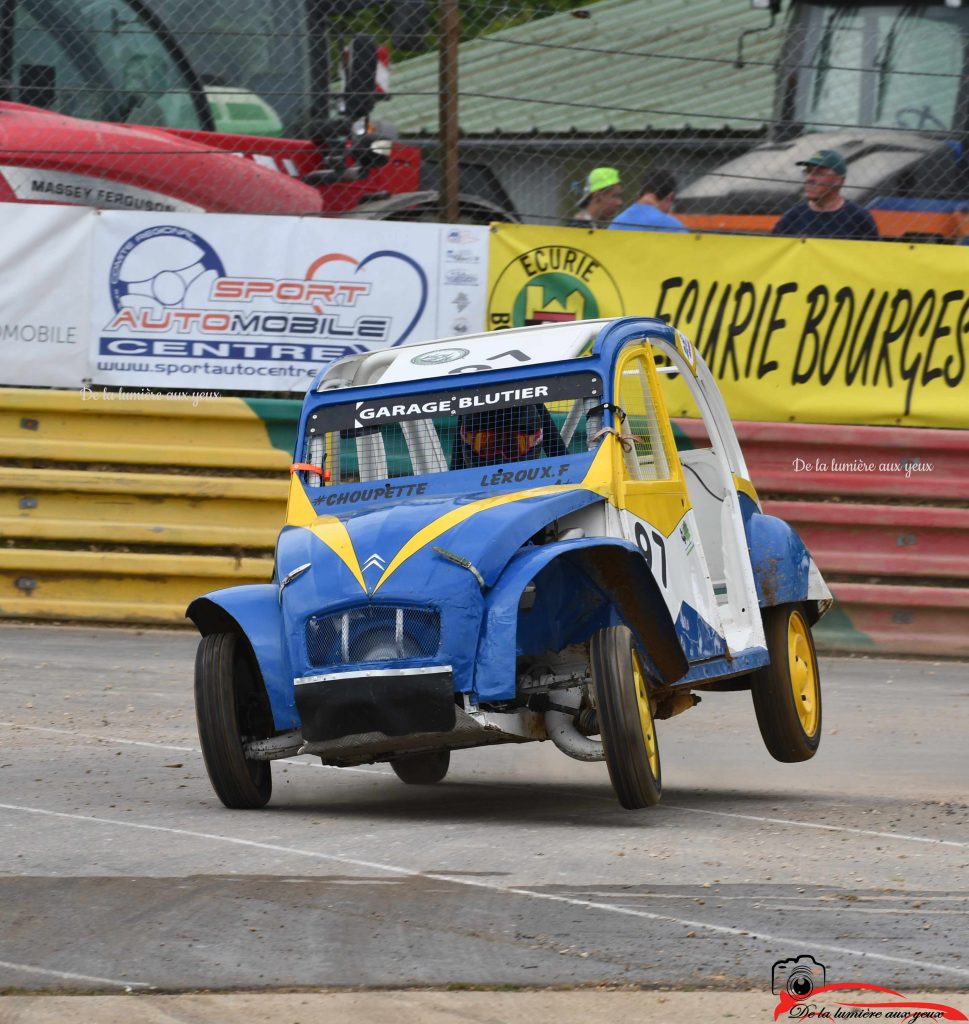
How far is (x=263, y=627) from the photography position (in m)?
6.83

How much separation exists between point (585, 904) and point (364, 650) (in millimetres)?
1564

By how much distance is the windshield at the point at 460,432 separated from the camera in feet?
24.3

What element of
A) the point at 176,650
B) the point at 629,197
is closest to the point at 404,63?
the point at 629,197

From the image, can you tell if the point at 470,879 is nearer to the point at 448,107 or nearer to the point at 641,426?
the point at 641,426

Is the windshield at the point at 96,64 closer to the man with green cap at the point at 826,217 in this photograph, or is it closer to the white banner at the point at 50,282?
the white banner at the point at 50,282

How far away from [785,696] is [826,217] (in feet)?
15.9

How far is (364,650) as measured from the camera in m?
6.51

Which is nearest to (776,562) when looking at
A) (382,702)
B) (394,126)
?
(382,702)

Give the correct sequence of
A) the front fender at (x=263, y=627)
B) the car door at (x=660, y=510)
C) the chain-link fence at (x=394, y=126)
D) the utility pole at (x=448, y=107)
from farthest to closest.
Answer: the chain-link fence at (x=394, y=126) → the utility pole at (x=448, y=107) → the car door at (x=660, y=510) → the front fender at (x=263, y=627)

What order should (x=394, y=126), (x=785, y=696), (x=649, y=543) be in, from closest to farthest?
(x=649, y=543)
(x=785, y=696)
(x=394, y=126)

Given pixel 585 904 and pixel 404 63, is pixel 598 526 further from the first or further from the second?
pixel 404 63

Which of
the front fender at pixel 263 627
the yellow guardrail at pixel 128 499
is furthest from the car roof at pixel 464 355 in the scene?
the yellow guardrail at pixel 128 499

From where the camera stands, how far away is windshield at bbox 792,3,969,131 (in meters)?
14.4

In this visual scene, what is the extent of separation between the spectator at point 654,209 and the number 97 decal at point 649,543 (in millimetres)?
5189
